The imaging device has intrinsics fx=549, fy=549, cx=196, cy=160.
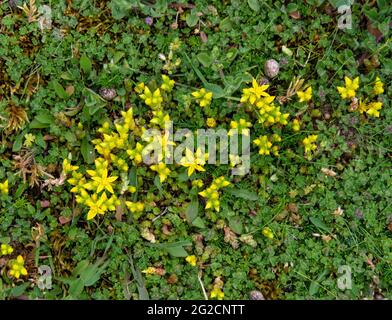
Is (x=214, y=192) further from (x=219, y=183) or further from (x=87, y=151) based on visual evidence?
(x=87, y=151)

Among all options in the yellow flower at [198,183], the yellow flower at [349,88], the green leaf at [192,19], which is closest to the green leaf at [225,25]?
the green leaf at [192,19]

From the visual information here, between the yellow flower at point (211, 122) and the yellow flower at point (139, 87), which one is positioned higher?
the yellow flower at point (139, 87)

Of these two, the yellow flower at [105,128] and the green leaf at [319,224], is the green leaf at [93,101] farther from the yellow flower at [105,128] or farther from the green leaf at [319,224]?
the green leaf at [319,224]

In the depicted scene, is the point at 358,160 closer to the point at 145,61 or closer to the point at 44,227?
the point at 145,61

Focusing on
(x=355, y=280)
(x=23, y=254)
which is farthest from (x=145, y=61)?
(x=355, y=280)

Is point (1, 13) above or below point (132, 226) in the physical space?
above
